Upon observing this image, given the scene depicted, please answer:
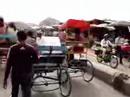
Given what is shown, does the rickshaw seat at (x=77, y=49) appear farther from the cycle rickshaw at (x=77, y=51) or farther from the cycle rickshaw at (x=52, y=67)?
the cycle rickshaw at (x=52, y=67)

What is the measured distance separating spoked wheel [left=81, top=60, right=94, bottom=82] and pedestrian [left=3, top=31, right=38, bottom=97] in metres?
6.22

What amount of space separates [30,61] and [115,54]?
41.4ft

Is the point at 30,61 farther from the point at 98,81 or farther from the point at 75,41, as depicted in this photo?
the point at 75,41

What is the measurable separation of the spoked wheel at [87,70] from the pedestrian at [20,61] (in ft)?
20.4

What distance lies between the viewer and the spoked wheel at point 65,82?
10.5m

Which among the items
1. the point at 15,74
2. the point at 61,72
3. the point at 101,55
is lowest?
the point at 101,55

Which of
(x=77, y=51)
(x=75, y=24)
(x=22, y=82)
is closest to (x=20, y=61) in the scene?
(x=22, y=82)

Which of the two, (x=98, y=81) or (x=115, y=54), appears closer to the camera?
(x=98, y=81)

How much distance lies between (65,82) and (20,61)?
3.31 metres

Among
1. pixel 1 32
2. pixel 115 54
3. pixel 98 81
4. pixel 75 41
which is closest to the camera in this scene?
pixel 98 81

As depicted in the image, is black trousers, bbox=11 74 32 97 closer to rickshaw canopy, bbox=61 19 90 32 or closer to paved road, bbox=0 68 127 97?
paved road, bbox=0 68 127 97

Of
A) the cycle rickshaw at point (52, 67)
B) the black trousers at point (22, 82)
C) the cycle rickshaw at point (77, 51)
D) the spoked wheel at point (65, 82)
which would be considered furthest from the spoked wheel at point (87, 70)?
the black trousers at point (22, 82)

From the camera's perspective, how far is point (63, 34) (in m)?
18.0

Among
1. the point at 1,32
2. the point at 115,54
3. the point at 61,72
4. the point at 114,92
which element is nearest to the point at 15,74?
the point at 61,72
